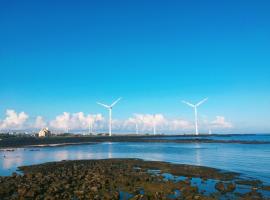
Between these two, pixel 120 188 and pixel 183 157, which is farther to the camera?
pixel 183 157

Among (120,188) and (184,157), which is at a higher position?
(184,157)

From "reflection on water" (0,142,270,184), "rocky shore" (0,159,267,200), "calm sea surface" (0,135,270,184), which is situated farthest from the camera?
"reflection on water" (0,142,270,184)

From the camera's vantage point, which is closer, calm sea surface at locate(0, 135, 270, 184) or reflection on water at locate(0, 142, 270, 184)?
calm sea surface at locate(0, 135, 270, 184)

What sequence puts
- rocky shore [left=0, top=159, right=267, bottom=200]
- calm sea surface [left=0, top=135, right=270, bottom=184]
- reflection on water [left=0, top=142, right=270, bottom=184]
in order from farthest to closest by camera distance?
1. reflection on water [left=0, top=142, right=270, bottom=184]
2. calm sea surface [left=0, top=135, right=270, bottom=184]
3. rocky shore [left=0, top=159, right=267, bottom=200]

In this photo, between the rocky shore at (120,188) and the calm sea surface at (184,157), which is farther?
the calm sea surface at (184,157)

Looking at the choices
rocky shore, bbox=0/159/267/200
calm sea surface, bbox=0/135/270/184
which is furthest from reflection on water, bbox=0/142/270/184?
rocky shore, bbox=0/159/267/200

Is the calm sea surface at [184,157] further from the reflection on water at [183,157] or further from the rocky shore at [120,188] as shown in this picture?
the rocky shore at [120,188]

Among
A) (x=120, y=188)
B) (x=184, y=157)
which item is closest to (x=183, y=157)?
(x=184, y=157)

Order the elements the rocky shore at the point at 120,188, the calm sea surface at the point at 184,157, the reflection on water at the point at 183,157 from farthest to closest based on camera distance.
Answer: the reflection on water at the point at 183,157, the calm sea surface at the point at 184,157, the rocky shore at the point at 120,188

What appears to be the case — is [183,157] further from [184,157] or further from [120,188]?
[120,188]

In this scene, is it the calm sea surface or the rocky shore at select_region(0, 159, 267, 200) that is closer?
the rocky shore at select_region(0, 159, 267, 200)

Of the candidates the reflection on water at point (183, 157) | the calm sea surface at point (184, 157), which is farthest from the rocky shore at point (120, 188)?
the calm sea surface at point (184, 157)

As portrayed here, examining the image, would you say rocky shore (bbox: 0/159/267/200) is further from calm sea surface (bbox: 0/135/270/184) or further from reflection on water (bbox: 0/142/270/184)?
calm sea surface (bbox: 0/135/270/184)

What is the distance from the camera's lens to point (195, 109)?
181500 mm
